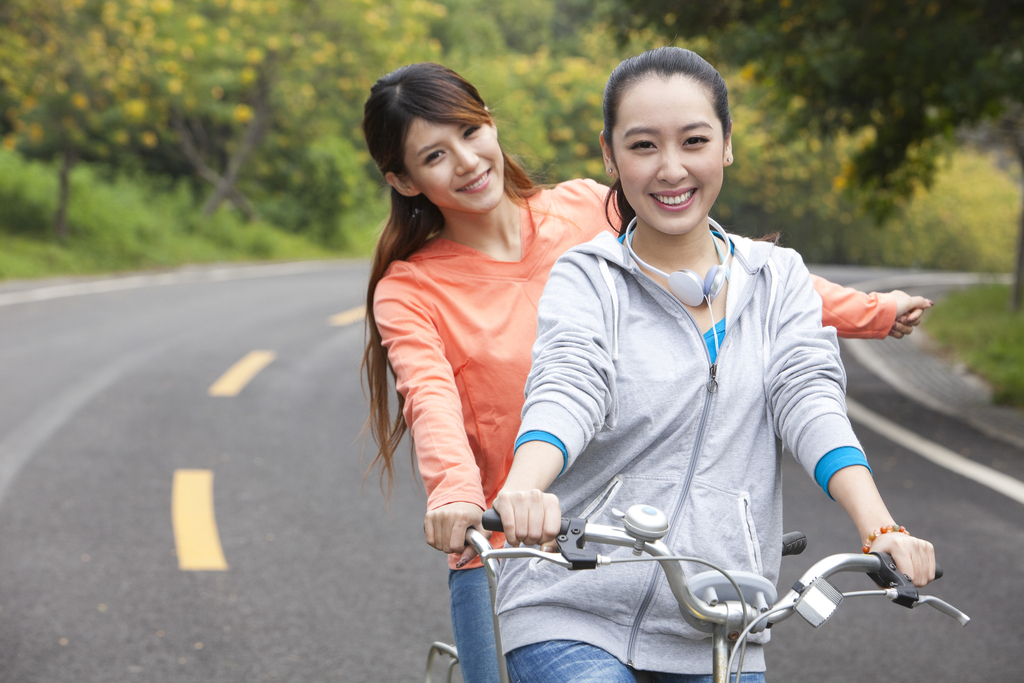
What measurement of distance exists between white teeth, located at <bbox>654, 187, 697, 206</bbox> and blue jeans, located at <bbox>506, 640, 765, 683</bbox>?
75cm

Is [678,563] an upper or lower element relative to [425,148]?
lower

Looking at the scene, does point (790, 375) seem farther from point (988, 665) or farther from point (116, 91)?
point (116, 91)

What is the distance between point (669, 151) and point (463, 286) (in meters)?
0.77

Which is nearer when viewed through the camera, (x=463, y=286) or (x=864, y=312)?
(x=864, y=312)

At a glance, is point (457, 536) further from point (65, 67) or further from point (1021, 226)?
point (65, 67)

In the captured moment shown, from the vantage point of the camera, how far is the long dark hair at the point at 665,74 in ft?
6.00

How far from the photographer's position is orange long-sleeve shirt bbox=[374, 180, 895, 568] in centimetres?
218

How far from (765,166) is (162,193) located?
21.3 metres

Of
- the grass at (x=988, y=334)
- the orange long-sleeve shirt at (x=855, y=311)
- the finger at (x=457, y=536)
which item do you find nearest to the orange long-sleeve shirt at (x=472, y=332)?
the orange long-sleeve shirt at (x=855, y=311)

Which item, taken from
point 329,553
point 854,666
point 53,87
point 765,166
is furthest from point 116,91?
point 765,166

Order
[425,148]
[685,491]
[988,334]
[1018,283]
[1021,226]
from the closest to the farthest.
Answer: [685,491], [425,148], [988,334], [1018,283], [1021,226]

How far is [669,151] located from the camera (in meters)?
1.82

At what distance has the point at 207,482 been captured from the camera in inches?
245

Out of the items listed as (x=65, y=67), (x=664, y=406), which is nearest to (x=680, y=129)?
(x=664, y=406)
